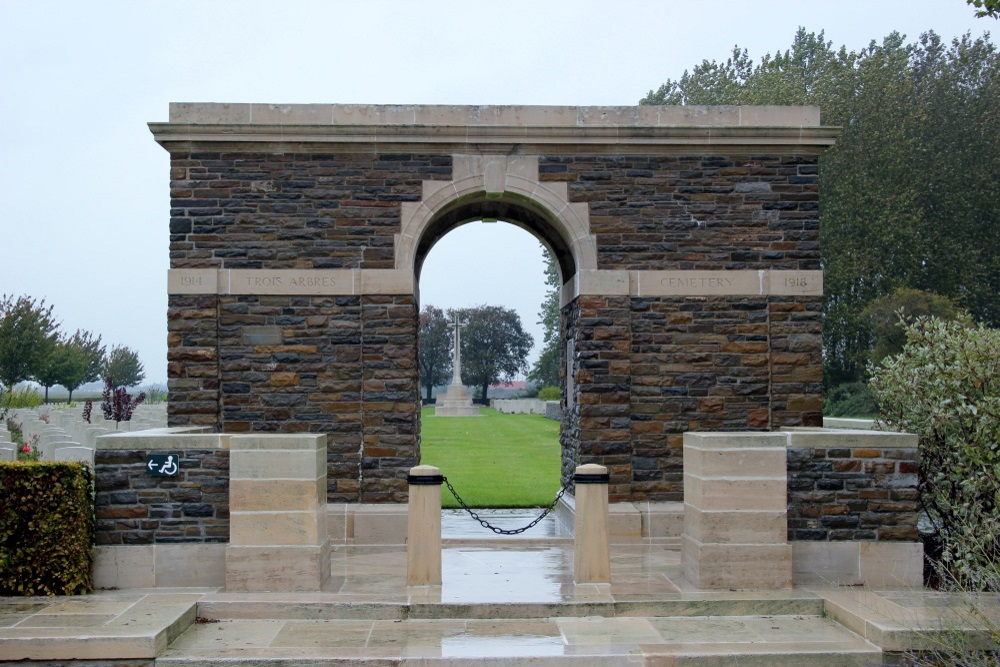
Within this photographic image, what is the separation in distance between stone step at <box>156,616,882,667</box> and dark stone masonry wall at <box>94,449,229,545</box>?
1.00m

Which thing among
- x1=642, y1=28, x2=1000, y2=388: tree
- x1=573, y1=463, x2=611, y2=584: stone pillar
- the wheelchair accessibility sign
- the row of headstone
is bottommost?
x1=573, y1=463, x2=611, y2=584: stone pillar

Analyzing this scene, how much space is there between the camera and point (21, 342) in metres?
33.9

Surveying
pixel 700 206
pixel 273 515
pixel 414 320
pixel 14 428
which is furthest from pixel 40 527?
pixel 14 428

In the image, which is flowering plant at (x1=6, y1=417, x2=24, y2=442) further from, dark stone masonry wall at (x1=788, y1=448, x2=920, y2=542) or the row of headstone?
dark stone masonry wall at (x1=788, y1=448, x2=920, y2=542)

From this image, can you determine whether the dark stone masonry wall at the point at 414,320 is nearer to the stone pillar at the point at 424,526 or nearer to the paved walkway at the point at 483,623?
the paved walkway at the point at 483,623

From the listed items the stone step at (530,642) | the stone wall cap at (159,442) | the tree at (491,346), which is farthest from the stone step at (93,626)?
the tree at (491,346)

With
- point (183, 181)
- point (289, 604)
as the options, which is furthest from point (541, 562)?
point (183, 181)

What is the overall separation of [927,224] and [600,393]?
883 inches

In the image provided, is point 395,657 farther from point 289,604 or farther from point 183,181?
point 183,181

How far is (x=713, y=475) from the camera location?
26.3ft

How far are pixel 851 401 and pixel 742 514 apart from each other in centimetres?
Result: 2118

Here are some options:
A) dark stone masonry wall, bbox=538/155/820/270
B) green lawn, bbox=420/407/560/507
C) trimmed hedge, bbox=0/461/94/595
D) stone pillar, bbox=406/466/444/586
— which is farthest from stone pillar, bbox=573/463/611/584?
green lawn, bbox=420/407/560/507

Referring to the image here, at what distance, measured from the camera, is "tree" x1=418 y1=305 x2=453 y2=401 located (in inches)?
2950

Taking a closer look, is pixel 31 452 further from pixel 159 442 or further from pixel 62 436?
pixel 159 442
